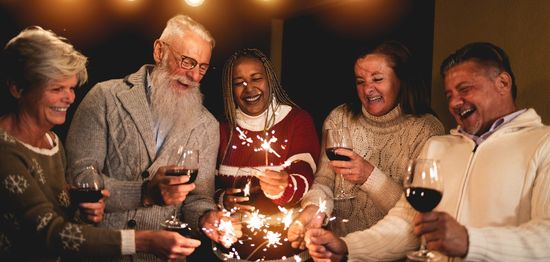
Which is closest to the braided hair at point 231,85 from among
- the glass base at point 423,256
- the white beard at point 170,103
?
the white beard at point 170,103

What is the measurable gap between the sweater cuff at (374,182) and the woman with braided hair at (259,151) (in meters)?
0.44

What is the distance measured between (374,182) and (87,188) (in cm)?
159

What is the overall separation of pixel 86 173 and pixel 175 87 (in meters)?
1.08

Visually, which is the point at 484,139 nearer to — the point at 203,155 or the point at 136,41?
the point at 203,155

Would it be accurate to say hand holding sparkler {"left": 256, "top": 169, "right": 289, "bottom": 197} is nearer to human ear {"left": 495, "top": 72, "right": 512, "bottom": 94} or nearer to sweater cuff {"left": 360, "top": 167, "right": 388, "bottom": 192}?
sweater cuff {"left": 360, "top": 167, "right": 388, "bottom": 192}

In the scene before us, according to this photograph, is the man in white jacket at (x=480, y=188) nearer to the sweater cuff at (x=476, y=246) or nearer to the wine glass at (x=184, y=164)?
the sweater cuff at (x=476, y=246)

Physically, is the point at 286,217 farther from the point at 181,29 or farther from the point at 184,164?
the point at 181,29

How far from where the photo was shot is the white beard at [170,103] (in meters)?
3.37

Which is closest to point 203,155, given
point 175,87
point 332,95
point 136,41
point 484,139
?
point 175,87

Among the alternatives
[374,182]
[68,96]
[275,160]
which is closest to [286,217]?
[275,160]

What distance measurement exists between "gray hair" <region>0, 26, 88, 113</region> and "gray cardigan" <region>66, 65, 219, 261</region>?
562mm

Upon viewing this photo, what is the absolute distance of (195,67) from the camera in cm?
346

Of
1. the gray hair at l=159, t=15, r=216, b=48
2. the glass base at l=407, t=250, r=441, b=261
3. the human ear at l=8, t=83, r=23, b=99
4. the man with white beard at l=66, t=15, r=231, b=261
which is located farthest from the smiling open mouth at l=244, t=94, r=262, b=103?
the glass base at l=407, t=250, r=441, b=261

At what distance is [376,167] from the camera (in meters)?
3.22
